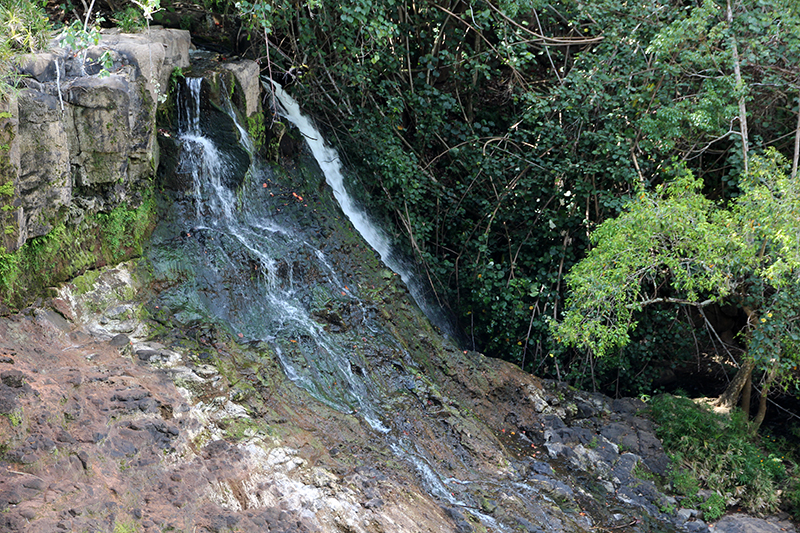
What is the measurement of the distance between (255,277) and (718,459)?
6841 mm

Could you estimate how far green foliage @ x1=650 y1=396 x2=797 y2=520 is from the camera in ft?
25.9

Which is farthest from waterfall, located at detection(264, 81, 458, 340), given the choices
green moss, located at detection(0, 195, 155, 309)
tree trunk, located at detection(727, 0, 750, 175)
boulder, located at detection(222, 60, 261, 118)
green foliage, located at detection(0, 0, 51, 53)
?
tree trunk, located at detection(727, 0, 750, 175)

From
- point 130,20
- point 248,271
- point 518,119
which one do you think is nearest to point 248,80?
point 130,20

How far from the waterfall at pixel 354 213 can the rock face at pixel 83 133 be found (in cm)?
240

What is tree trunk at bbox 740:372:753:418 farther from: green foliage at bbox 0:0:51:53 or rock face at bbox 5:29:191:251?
green foliage at bbox 0:0:51:53

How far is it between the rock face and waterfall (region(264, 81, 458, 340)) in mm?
2398

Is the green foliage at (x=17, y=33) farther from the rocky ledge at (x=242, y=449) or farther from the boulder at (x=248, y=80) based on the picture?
the boulder at (x=248, y=80)

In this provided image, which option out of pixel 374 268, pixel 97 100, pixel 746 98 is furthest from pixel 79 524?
pixel 746 98

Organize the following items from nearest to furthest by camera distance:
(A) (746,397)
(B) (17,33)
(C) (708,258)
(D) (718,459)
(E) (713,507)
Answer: (B) (17,33) → (C) (708,258) → (E) (713,507) → (D) (718,459) → (A) (746,397)

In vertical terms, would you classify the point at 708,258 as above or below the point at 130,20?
below

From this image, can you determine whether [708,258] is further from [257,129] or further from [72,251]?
[72,251]

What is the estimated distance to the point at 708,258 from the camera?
6.75 m

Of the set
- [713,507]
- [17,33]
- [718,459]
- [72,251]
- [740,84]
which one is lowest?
[713,507]

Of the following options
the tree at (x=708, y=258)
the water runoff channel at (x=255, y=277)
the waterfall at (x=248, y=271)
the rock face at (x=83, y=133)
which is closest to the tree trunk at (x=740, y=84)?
the tree at (x=708, y=258)
